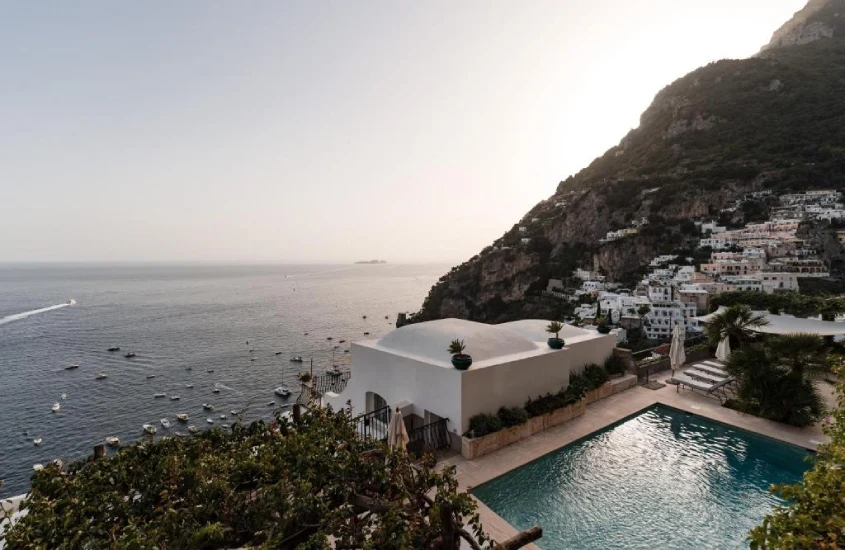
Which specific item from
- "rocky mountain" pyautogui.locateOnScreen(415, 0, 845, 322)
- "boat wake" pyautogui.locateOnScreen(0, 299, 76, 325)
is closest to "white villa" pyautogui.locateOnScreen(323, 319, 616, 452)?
"rocky mountain" pyautogui.locateOnScreen(415, 0, 845, 322)

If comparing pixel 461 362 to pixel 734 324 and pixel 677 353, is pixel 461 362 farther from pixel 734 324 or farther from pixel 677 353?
pixel 734 324

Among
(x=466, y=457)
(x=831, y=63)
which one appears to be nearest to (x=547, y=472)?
(x=466, y=457)

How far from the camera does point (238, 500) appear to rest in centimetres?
355

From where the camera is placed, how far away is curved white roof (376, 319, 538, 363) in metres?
10.2

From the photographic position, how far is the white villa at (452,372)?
902cm

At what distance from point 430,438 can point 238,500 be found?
5928mm

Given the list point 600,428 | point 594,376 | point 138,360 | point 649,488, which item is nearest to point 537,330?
point 594,376

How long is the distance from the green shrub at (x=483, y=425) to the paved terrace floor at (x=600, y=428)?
518mm

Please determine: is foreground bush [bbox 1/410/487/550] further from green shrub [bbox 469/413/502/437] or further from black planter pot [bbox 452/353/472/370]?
green shrub [bbox 469/413/502/437]

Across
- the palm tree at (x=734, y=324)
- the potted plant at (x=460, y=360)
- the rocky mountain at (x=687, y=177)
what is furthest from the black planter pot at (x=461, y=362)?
the rocky mountain at (x=687, y=177)

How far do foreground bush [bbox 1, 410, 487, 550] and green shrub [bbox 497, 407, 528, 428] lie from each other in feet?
18.6

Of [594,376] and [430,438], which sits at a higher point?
[594,376]

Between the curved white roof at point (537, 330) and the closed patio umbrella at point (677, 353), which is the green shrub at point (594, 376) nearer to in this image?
the curved white roof at point (537, 330)

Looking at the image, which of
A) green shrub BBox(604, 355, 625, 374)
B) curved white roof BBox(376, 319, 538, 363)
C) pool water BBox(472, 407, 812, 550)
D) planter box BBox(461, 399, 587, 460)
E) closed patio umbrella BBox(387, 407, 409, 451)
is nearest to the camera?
pool water BBox(472, 407, 812, 550)
